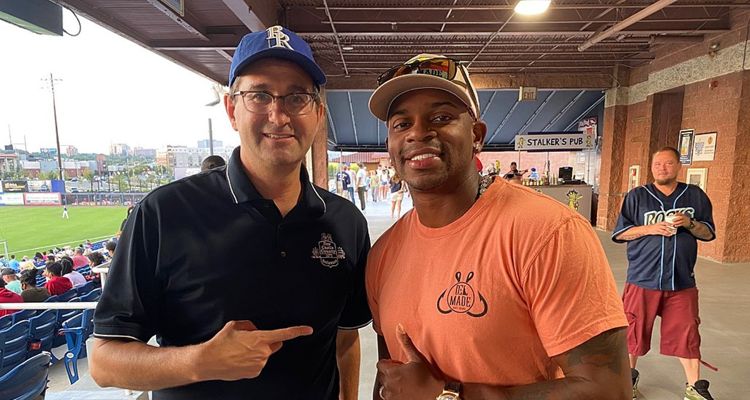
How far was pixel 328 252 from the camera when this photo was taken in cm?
133

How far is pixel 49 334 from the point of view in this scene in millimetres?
5961

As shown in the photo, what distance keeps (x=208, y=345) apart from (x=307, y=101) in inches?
30.4

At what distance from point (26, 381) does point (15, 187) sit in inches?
1055

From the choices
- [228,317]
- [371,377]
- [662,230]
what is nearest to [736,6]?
[662,230]

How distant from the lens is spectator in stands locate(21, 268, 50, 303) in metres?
5.55

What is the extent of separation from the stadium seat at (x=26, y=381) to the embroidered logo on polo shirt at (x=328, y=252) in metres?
2.91

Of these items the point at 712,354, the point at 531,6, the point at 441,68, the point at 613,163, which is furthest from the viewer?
the point at 613,163

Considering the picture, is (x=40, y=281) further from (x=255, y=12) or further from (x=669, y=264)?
(x=669, y=264)

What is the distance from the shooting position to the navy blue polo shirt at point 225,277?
112cm

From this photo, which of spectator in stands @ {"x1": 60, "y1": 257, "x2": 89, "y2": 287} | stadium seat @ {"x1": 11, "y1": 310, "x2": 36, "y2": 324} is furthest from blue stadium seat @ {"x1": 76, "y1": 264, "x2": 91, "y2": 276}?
stadium seat @ {"x1": 11, "y1": 310, "x2": 36, "y2": 324}

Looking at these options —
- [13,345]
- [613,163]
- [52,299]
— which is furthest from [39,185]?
[613,163]

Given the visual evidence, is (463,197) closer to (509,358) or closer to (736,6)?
(509,358)

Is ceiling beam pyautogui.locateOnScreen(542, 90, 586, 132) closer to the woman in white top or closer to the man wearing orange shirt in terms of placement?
the man wearing orange shirt

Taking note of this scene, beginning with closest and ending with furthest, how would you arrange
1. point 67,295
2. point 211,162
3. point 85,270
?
point 211,162 → point 67,295 → point 85,270
